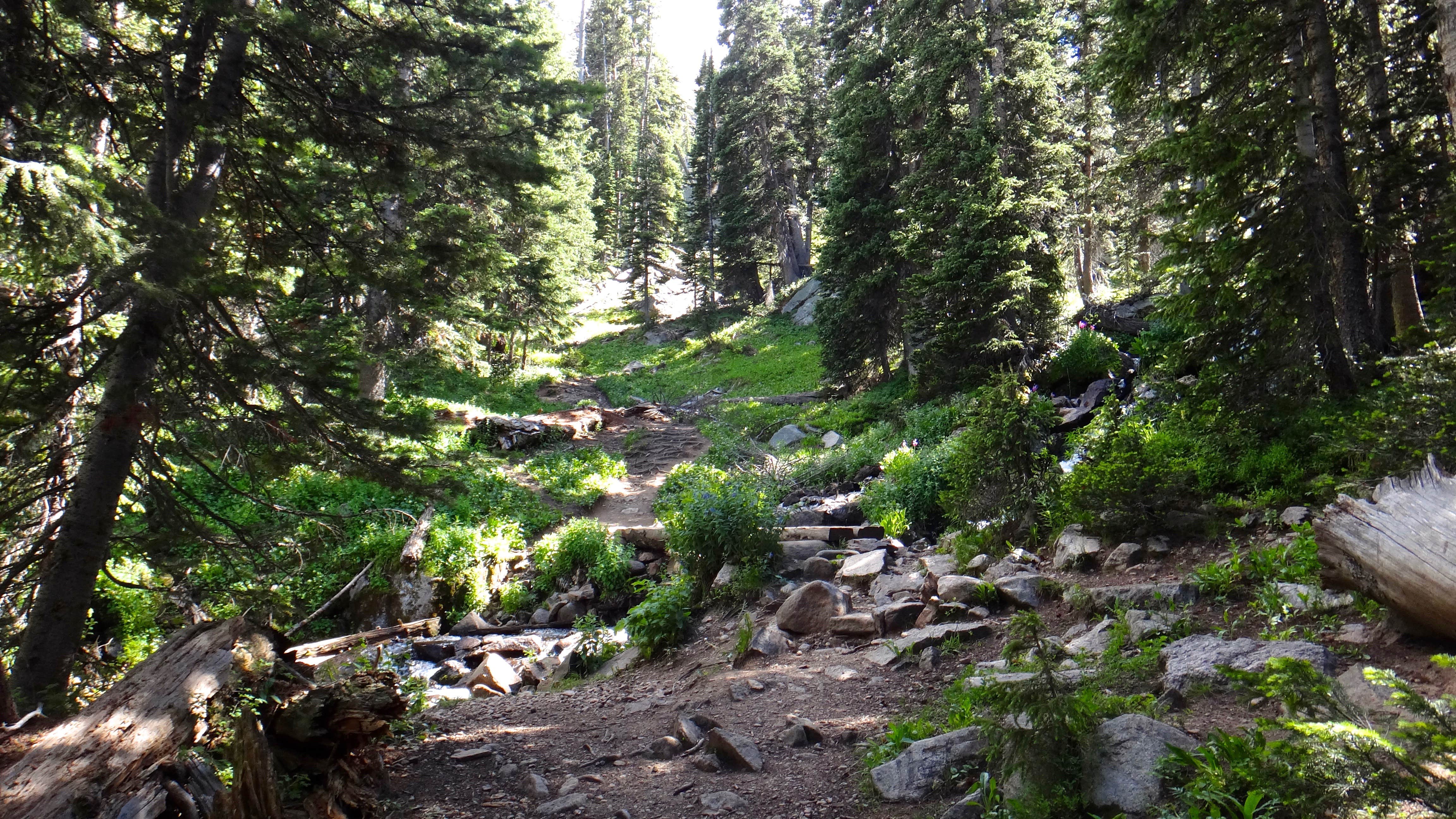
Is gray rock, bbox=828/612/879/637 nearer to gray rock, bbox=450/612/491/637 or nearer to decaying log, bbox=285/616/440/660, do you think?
decaying log, bbox=285/616/440/660

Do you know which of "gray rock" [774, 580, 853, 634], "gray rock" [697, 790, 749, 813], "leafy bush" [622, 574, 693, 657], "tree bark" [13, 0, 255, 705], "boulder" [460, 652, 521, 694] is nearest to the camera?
"gray rock" [697, 790, 749, 813]

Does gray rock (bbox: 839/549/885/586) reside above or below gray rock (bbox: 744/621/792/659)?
above

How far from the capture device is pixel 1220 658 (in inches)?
172

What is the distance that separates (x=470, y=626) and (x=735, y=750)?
7.30 metres

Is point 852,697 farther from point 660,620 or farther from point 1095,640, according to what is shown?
point 660,620

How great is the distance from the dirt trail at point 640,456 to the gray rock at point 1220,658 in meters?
10.1

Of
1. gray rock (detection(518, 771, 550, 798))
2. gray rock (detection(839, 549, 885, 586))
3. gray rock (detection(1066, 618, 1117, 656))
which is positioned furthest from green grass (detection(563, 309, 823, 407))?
gray rock (detection(518, 771, 550, 798))

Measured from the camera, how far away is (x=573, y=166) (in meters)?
34.4

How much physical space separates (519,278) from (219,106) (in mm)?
18871

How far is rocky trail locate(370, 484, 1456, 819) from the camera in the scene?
13.5 feet

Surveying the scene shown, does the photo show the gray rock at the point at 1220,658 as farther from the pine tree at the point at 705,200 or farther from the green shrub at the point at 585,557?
the pine tree at the point at 705,200

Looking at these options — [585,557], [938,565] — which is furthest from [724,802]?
[585,557]

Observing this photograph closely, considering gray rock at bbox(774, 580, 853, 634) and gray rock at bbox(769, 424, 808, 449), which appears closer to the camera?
gray rock at bbox(774, 580, 853, 634)

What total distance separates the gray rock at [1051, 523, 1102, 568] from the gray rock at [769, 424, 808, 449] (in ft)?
38.9
